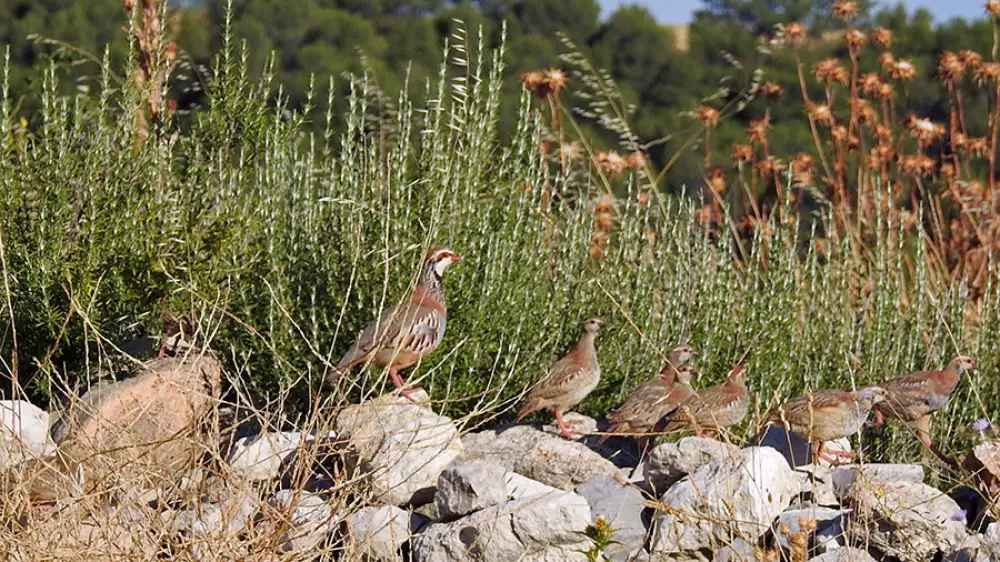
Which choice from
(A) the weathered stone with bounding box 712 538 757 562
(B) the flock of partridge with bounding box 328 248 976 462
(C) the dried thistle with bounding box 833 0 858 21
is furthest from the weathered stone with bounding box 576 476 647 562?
(C) the dried thistle with bounding box 833 0 858 21

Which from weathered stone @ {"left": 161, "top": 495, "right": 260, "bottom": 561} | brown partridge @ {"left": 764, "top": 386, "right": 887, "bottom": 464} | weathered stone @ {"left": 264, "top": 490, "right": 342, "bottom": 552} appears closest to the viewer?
Answer: weathered stone @ {"left": 161, "top": 495, "right": 260, "bottom": 561}

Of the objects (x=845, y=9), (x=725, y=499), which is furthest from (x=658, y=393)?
(x=845, y=9)

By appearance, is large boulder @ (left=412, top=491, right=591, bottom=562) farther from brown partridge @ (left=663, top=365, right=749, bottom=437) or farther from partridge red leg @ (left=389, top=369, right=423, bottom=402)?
partridge red leg @ (left=389, top=369, right=423, bottom=402)

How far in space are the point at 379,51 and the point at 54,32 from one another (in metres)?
5.37

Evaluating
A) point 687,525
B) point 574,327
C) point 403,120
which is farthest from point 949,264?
point 687,525

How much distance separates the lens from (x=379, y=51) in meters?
22.6

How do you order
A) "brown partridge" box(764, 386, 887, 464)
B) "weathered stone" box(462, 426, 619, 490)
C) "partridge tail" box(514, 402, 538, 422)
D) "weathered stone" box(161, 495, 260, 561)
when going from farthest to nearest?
1. "partridge tail" box(514, 402, 538, 422)
2. "brown partridge" box(764, 386, 887, 464)
3. "weathered stone" box(462, 426, 619, 490)
4. "weathered stone" box(161, 495, 260, 561)

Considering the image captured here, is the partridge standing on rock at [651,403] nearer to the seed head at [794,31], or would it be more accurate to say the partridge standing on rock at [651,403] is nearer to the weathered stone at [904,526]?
the weathered stone at [904,526]

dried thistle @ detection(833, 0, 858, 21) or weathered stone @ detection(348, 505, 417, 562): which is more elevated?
dried thistle @ detection(833, 0, 858, 21)

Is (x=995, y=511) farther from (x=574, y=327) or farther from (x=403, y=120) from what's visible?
(x=403, y=120)

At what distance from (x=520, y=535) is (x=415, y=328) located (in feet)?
4.04

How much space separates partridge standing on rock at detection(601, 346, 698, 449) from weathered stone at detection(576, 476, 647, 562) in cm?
51

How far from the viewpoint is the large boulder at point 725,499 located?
494 centimetres

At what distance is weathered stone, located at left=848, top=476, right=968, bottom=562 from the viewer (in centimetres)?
489
